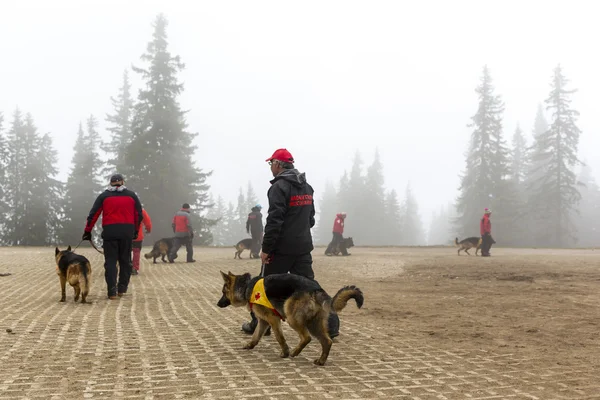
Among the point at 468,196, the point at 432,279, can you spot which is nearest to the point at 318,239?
the point at 468,196

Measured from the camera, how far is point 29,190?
144ft

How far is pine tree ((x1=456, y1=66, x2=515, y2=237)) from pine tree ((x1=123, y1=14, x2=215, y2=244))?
23735mm

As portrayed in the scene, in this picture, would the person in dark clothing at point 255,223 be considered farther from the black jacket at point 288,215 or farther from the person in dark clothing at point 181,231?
the black jacket at point 288,215

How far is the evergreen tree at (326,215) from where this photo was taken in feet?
287

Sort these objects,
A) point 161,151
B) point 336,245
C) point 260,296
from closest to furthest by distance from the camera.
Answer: point 260,296 < point 336,245 < point 161,151

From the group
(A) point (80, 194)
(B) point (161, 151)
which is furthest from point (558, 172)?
(A) point (80, 194)

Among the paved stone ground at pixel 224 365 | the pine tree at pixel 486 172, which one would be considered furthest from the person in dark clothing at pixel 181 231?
the pine tree at pixel 486 172

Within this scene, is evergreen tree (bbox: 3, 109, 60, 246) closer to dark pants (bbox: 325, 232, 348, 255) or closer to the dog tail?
dark pants (bbox: 325, 232, 348, 255)

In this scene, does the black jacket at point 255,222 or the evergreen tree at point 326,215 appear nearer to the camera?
the black jacket at point 255,222

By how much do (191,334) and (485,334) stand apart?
151 inches

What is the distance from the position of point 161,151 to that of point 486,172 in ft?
92.9

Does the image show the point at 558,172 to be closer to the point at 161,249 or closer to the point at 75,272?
the point at 161,249

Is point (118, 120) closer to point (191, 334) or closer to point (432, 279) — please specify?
point (432, 279)

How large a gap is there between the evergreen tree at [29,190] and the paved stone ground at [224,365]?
37.2 metres
